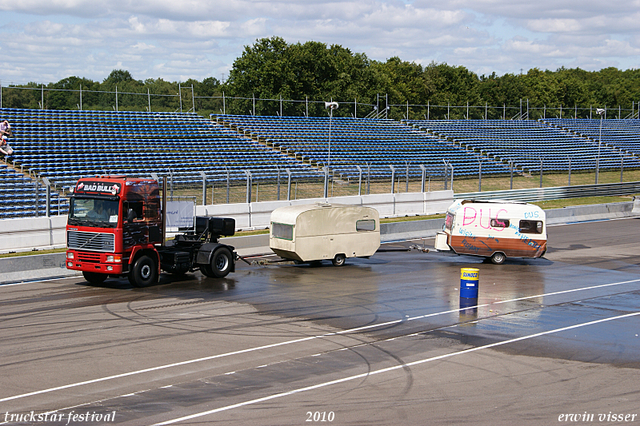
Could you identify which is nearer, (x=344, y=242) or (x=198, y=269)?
(x=198, y=269)

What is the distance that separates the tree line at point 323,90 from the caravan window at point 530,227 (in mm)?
30391

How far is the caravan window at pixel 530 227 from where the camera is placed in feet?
79.2

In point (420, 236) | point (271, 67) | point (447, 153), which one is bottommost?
point (420, 236)

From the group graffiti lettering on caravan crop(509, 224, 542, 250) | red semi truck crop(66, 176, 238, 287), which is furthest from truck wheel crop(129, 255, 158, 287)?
graffiti lettering on caravan crop(509, 224, 542, 250)

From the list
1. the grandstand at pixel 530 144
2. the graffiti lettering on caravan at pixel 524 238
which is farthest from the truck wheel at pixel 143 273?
the grandstand at pixel 530 144

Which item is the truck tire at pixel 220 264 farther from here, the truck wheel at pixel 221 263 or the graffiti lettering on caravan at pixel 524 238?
the graffiti lettering on caravan at pixel 524 238

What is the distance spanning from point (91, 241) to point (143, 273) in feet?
5.60

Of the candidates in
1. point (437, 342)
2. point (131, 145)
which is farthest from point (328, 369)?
point (131, 145)

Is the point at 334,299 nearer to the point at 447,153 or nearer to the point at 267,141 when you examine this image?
the point at 267,141

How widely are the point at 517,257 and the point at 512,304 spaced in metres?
7.66

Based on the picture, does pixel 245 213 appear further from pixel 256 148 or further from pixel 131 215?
pixel 256 148

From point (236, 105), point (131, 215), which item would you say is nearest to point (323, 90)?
point (236, 105)

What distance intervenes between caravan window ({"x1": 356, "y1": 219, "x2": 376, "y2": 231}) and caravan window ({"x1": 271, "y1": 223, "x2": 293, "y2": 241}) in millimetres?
2742

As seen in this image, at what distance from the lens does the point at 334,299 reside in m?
17.6
